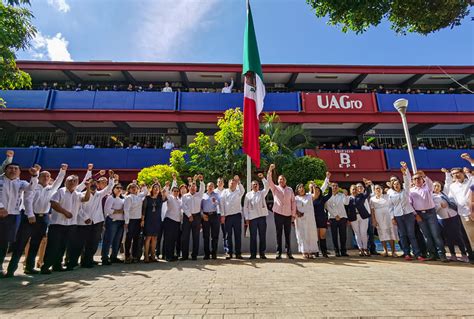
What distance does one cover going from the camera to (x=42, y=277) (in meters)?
4.41

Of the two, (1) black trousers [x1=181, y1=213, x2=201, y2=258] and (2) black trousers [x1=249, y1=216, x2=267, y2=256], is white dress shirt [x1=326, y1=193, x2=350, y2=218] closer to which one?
(2) black trousers [x1=249, y1=216, x2=267, y2=256]

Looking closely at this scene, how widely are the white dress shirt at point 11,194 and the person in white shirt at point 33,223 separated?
0.35 ft

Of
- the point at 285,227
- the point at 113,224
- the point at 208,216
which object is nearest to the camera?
the point at 113,224

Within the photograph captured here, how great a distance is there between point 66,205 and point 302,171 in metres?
8.45

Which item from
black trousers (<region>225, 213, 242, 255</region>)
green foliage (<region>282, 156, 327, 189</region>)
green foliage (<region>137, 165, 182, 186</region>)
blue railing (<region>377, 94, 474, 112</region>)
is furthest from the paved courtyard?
Result: blue railing (<region>377, 94, 474, 112</region>)

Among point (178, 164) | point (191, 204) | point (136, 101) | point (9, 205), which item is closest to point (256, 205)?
point (191, 204)

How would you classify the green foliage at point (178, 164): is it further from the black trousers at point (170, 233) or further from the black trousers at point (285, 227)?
the black trousers at point (285, 227)

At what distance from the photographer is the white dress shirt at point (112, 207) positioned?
6.23 meters

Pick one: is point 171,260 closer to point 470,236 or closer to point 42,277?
point 42,277

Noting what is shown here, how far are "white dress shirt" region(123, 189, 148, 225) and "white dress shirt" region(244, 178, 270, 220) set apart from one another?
98.6 inches

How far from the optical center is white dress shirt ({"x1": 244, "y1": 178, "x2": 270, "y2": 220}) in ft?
21.2

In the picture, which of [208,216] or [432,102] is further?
[432,102]

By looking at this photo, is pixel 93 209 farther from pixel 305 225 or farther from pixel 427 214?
pixel 427 214

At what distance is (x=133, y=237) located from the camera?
6.25 m
